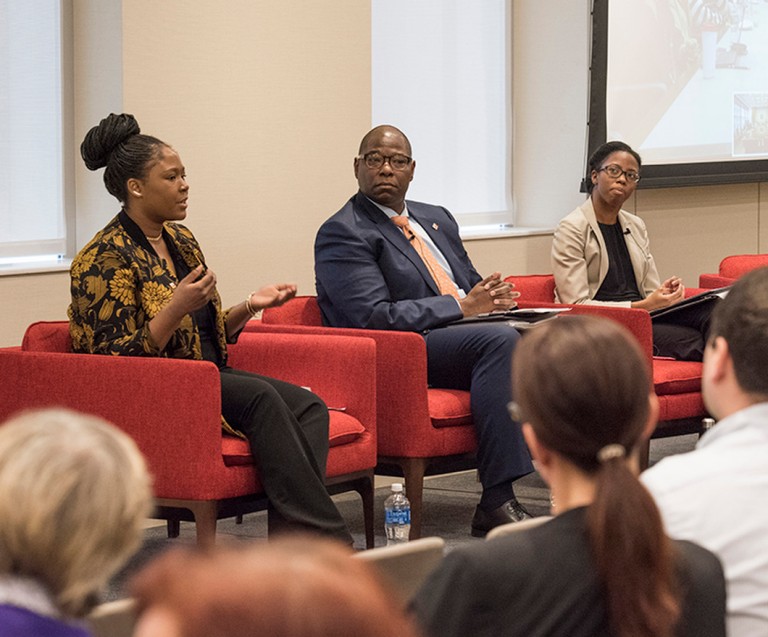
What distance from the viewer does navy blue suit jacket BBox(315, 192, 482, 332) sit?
4898 millimetres

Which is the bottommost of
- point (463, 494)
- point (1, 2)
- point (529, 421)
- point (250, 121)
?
point (463, 494)

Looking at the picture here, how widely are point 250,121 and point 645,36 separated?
9.28ft

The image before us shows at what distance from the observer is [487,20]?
7258 millimetres

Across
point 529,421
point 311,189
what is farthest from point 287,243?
point 529,421

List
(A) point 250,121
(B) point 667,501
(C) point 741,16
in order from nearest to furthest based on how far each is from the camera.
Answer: (B) point 667,501 < (A) point 250,121 < (C) point 741,16

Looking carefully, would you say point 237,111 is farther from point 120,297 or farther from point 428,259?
point 120,297

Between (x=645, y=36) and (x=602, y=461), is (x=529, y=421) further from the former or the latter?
(x=645, y=36)

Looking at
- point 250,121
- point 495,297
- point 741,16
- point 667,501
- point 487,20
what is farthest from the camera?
point 741,16

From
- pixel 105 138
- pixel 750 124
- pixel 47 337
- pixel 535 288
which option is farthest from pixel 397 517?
pixel 750 124

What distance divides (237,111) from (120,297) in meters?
1.68

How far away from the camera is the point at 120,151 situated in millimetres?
4285

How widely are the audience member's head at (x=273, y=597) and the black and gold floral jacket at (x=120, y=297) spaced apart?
130 inches

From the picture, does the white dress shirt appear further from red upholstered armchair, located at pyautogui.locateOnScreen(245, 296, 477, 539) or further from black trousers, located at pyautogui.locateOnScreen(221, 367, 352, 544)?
red upholstered armchair, located at pyautogui.locateOnScreen(245, 296, 477, 539)

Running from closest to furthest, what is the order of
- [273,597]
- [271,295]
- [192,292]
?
[273,597] → [192,292] → [271,295]
